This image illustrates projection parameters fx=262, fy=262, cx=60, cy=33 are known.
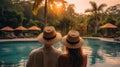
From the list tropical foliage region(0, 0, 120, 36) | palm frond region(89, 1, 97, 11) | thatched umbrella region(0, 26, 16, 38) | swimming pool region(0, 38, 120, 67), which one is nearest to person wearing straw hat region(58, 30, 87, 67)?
swimming pool region(0, 38, 120, 67)

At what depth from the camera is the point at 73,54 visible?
304 cm

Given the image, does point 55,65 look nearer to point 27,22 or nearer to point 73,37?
point 73,37

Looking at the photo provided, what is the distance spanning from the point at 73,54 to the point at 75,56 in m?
0.03

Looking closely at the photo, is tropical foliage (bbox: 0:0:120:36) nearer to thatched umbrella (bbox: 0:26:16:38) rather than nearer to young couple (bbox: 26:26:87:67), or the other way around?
thatched umbrella (bbox: 0:26:16:38)

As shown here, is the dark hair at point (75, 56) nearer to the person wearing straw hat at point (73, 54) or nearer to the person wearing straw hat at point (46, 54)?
the person wearing straw hat at point (73, 54)

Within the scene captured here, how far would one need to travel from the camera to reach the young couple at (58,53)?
3037 millimetres

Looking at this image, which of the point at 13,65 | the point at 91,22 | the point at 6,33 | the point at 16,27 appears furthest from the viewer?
the point at 91,22

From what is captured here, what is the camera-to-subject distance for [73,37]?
3.10 m

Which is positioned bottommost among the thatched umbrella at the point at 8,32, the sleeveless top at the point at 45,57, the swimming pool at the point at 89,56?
the thatched umbrella at the point at 8,32

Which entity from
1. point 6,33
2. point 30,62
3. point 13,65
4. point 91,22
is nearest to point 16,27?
point 6,33

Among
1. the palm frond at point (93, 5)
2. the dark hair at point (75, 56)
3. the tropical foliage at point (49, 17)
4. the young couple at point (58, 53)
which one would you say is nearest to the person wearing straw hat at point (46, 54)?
the young couple at point (58, 53)

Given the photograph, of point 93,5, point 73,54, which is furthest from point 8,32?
point 73,54

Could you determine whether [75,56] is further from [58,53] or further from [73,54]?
[58,53]

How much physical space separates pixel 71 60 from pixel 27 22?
124ft
